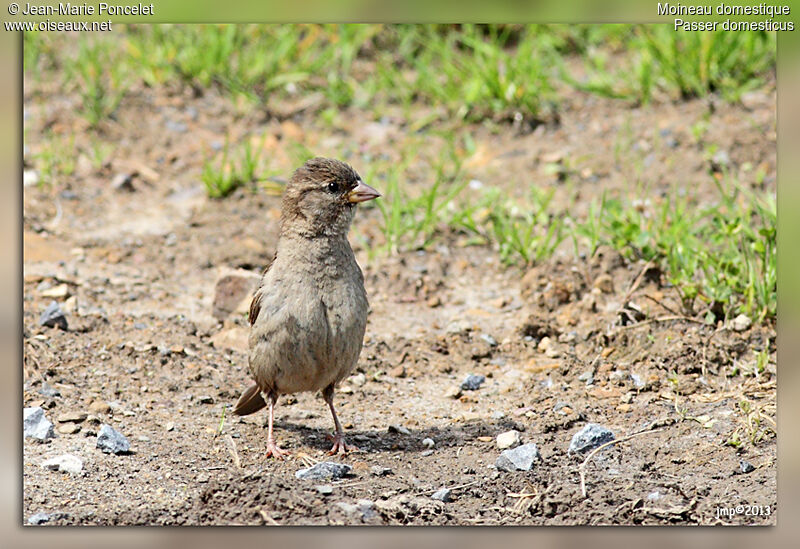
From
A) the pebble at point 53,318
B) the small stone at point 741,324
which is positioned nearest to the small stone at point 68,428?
the pebble at point 53,318

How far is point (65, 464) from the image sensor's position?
455cm

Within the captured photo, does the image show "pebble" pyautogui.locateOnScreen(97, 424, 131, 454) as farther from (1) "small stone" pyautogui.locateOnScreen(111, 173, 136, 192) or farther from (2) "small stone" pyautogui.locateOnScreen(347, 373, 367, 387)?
(1) "small stone" pyautogui.locateOnScreen(111, 173, 136, 192)

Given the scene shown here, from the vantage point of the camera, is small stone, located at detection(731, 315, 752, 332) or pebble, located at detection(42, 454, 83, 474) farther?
small stone, located at detection(731, 315, 752, 332)

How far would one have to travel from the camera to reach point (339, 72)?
8.46m

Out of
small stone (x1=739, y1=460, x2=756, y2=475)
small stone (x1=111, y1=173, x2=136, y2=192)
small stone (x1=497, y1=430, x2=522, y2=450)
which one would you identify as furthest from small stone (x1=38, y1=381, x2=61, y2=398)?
small stone (x1=739, y1=460, x2=756, y2=475)

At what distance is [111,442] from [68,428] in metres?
0.29

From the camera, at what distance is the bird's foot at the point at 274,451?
190 inches

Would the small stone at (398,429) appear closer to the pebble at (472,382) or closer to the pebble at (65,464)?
the pebble at (472,382)

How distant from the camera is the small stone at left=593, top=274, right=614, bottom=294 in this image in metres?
6.23

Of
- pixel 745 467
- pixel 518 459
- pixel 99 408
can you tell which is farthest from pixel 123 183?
pixel 745 467

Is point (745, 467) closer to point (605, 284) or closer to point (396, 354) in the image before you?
point (605, 284)

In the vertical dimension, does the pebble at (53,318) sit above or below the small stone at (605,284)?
below

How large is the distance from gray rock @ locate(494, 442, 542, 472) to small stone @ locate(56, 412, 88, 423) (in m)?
1.99

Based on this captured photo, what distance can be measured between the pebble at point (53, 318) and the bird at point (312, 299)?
140cm
